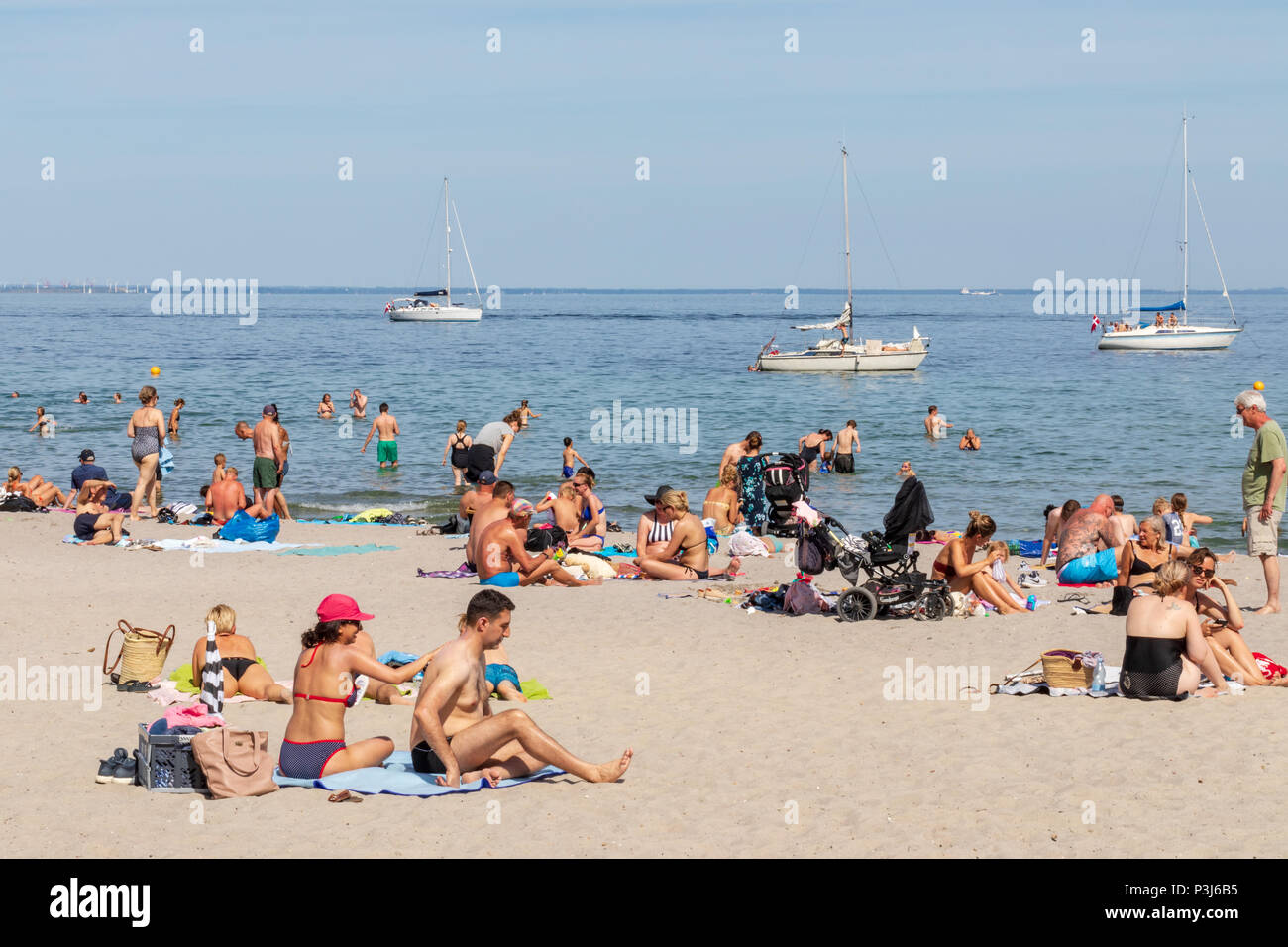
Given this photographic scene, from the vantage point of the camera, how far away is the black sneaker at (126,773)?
717cm

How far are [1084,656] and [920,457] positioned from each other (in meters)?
20.5

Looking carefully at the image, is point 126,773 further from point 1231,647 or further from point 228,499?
point 228,499

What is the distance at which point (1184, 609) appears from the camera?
28.7 ft

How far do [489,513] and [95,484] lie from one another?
21.1 feet

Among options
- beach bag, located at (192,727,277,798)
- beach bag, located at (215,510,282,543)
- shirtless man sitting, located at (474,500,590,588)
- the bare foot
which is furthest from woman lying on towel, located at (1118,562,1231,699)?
beach bag, located at (215,510,282,543)

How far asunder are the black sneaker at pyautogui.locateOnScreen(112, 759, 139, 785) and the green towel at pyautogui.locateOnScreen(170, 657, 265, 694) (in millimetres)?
1793

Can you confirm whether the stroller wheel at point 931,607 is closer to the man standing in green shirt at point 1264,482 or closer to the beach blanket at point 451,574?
the man standing in green shirt at point 1264,482

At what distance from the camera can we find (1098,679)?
29.7 ft

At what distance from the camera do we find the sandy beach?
21.1 ft

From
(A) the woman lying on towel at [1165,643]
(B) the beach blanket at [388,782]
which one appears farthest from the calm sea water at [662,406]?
(B) the beach blanket at [388,782]

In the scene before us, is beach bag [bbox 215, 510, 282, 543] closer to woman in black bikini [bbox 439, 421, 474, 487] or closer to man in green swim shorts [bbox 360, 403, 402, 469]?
woman in black bikini [bbox 439, 421, 474, 487]
